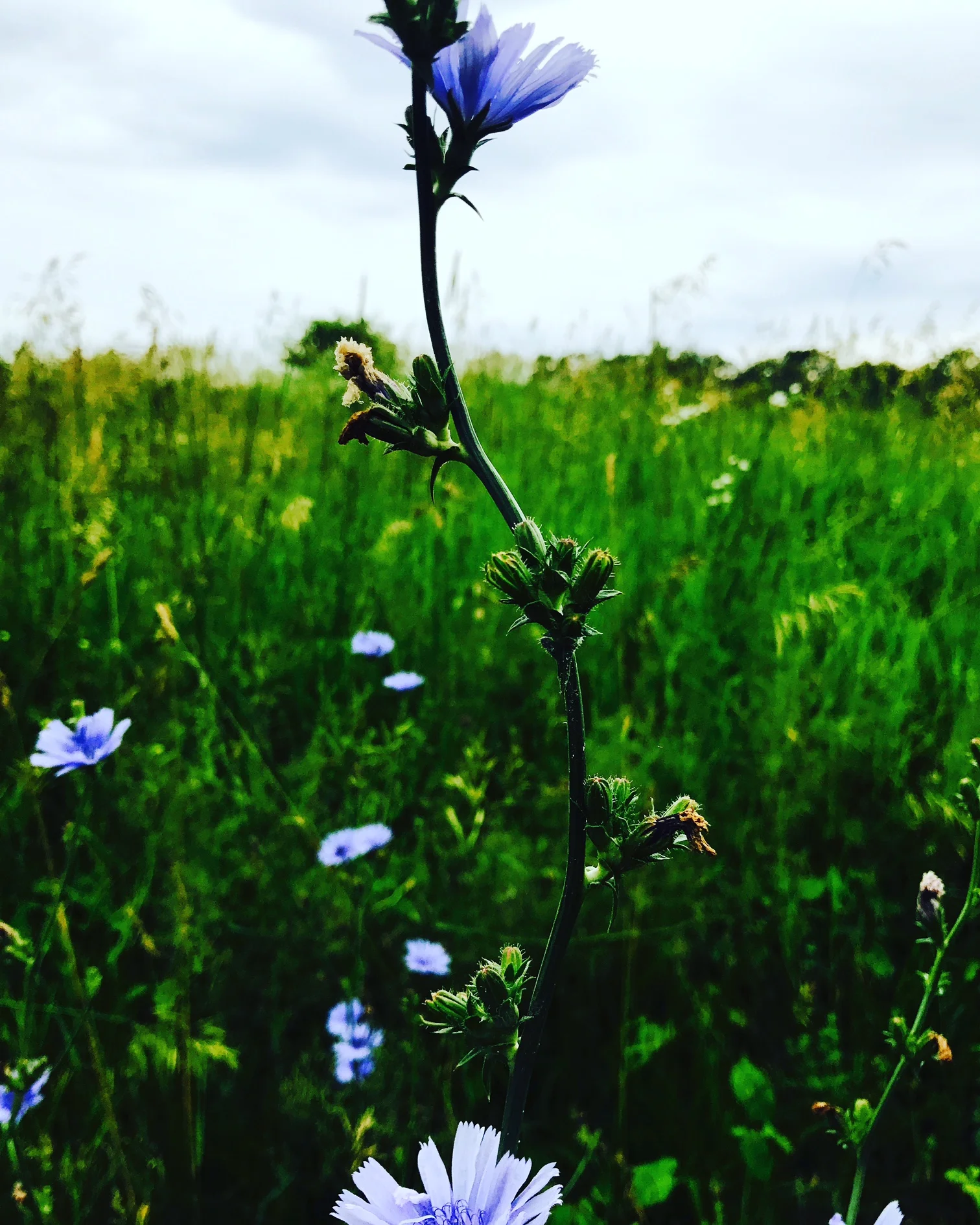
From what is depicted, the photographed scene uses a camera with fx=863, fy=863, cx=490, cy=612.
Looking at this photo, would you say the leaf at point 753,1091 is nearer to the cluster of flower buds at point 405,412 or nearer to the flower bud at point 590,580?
the flower bud at point 590,580

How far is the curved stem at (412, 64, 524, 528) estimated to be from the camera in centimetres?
66

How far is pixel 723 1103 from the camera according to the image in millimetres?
1589

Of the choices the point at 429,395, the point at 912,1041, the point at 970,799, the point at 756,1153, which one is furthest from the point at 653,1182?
the point at 429,395

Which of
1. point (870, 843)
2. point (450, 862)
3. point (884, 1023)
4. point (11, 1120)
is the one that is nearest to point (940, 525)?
point (870, 843)

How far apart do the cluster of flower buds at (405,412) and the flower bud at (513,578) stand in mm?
100

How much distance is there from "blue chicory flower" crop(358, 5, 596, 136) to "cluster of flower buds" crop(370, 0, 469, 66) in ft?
0.20

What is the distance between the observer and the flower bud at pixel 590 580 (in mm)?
729

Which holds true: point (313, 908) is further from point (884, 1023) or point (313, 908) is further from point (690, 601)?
point (690, 601)

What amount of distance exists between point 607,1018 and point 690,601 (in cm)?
125

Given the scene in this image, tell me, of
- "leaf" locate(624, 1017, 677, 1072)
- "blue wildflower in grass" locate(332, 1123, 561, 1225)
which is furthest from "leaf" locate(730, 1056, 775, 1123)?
"blue wildflower in grass" locate(332, 1123, 561, 1225)

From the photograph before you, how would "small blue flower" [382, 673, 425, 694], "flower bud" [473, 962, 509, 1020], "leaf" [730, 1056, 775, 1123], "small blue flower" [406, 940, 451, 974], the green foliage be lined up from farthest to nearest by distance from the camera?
the green foliage
"small blue flower" [382, 673, 425, 694]
"small blue flower" [406, 940, 451, 974]
"leaf" [730, 1056, 775, 1123]
"flower bud" [473, 962, 509, 1020]

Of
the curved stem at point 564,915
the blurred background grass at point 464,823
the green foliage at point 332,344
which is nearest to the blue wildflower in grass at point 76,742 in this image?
the blurred background grass at point 464,823

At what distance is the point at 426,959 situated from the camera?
67.3 inches

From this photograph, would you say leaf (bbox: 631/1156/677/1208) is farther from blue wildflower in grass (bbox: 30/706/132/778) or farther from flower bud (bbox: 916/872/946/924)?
blue wildflower in grass (bbox: 30/706/132/778)
